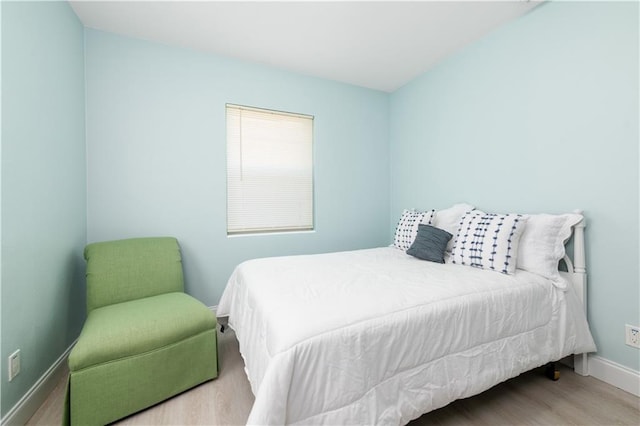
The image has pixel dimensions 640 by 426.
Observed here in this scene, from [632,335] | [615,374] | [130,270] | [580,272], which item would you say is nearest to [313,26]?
[130,270]

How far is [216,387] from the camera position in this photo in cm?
160

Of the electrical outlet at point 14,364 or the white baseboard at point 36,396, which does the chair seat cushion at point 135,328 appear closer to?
the electrical outlet at point 14,364

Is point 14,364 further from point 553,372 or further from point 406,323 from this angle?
point 553,372

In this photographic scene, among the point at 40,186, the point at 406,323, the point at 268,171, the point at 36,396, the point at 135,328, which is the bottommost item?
the point at 36,396

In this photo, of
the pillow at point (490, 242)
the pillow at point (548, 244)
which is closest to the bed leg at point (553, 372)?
the pillow at point (548, 244)

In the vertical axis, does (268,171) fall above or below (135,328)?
above

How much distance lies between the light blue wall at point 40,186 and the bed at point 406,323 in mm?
1043

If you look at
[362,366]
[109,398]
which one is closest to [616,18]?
[362,366]

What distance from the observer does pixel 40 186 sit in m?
1.50

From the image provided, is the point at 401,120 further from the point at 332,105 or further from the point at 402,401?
the point at 402,401

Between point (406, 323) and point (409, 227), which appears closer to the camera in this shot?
point (406, 323)

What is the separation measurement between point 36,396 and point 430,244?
2.70 m

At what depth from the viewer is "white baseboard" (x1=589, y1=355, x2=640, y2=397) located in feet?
4.96

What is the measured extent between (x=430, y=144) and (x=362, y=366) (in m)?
2.51
